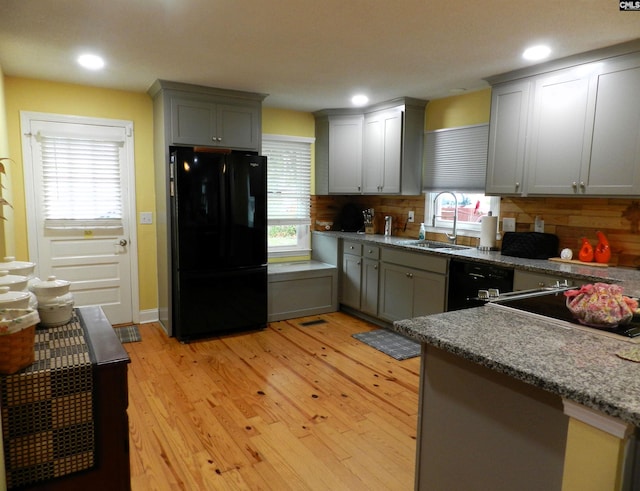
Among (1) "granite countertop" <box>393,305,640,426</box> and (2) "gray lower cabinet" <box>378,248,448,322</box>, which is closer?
(1) "granite countertop" <box>393,305,640,426</box>

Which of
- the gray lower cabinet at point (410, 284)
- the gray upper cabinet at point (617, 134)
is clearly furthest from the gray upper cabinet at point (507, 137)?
the gray lower cabinet at point (410, 284)

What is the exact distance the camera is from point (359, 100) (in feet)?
14.7

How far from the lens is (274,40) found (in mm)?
2750

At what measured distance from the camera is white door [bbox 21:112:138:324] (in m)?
3.89

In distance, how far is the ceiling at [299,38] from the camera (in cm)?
226

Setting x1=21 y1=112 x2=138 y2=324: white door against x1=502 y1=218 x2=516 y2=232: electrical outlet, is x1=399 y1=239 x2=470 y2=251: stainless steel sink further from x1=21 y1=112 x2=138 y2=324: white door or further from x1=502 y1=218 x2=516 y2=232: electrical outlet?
x1=21 y1=112 x2=138 y2=324: white door

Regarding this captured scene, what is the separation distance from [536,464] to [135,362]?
313cm

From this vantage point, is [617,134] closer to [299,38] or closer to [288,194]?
[299,38]

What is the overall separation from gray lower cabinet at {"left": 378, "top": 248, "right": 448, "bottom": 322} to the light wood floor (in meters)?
0.56

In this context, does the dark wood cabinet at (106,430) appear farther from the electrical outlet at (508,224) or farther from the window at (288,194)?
the window at (288,194)

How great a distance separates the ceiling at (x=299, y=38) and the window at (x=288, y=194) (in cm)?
128

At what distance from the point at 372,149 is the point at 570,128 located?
6.96 feet

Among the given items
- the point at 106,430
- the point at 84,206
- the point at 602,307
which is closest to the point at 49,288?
the point at 106,430

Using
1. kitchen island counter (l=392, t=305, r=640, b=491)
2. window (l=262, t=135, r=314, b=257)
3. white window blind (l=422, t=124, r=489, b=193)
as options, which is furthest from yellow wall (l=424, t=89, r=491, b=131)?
kitchen island counter (l=392, t=305, r=640, b=491)
